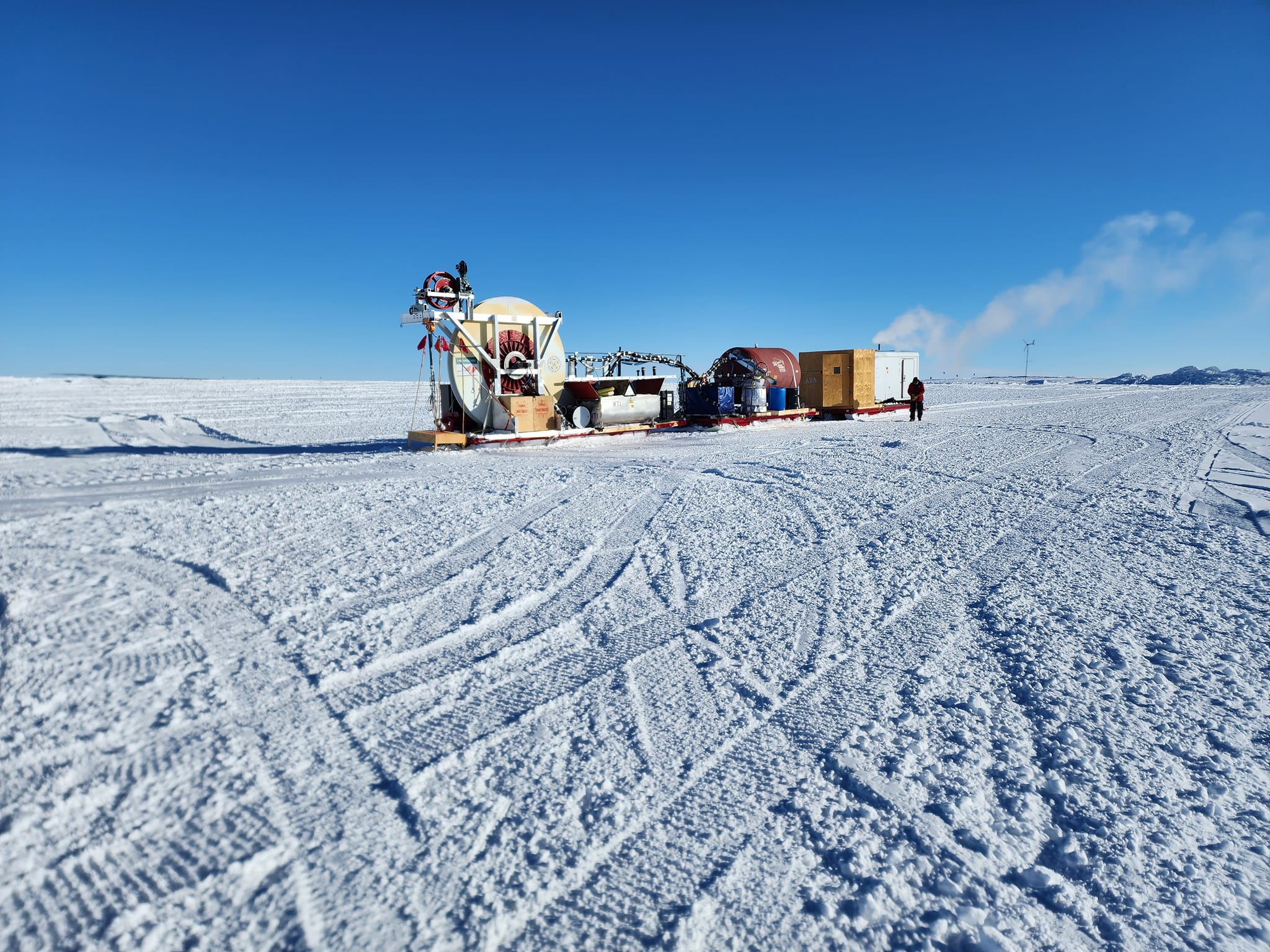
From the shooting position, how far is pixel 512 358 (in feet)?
50.7

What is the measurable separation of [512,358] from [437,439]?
2.56 meters

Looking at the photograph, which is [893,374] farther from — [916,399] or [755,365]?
[755,365]

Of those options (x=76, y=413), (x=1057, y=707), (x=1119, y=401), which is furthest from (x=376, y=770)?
(x=1119, y=401)

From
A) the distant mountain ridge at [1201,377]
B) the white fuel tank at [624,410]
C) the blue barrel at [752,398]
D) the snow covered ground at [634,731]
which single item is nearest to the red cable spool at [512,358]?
the white fuel tank at [624,410]

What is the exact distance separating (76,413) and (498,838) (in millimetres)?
27474

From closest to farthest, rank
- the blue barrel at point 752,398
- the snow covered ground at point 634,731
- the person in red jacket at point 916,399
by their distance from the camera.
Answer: the snow covered ground at point 634,731 → the blue barrel at point 752,398 → the person in red jacket at point 916,399

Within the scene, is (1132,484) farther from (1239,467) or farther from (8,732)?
(8,732)

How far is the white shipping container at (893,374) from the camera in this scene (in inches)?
960

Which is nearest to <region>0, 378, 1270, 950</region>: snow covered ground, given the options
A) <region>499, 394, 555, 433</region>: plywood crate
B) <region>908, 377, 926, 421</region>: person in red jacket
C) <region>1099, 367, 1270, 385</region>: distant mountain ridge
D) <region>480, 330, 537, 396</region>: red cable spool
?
<region>499, 394, 555, 433</region>: plywood crate

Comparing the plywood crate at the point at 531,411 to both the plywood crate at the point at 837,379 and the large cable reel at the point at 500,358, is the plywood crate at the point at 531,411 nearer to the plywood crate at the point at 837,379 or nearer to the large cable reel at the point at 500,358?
the large cable reel at the point at 500,358

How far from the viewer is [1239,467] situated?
11188 millimetres

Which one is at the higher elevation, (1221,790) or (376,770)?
(376,770)

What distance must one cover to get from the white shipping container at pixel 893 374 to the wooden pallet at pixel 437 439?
15176 millimetres

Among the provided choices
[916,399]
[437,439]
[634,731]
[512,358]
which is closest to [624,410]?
[512,358]
